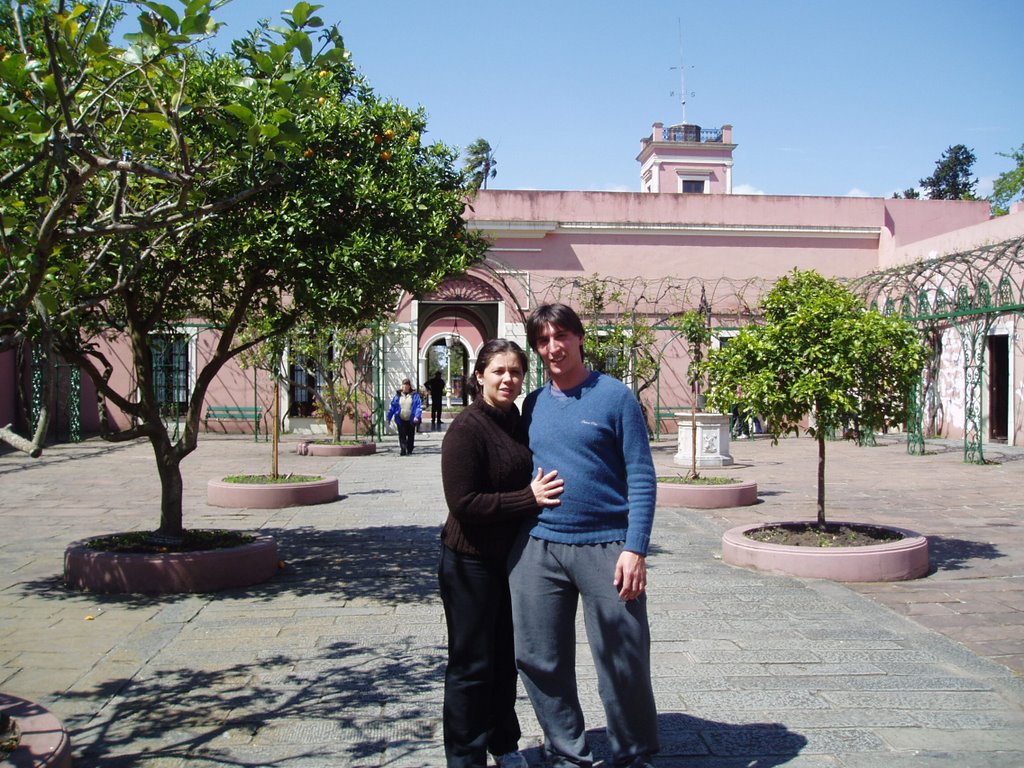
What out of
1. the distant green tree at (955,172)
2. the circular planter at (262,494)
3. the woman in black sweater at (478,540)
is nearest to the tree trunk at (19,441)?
the woman in black sweater at (478,540)

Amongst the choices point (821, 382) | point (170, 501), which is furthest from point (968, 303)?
point (170, 501)

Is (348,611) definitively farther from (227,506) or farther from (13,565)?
A: (227,506)

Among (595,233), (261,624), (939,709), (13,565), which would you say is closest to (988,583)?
(939,709)

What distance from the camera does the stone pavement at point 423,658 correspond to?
12.9ft

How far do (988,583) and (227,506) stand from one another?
25.0 ft

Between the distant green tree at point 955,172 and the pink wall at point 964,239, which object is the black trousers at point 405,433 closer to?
the pink wall at point 964,239

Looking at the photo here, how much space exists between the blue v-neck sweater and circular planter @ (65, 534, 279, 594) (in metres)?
3.99

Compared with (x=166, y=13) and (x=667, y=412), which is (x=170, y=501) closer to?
(x=166, y=13)

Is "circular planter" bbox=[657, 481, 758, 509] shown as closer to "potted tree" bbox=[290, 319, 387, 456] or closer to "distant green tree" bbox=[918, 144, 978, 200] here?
"potted tree" bbox=[290, 319, 387, 456]

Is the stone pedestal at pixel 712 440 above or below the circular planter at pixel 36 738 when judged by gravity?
above

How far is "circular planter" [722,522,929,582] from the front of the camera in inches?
271

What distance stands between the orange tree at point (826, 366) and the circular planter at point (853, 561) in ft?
2.56

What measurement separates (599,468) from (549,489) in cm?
18

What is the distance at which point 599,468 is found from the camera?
3.33m
